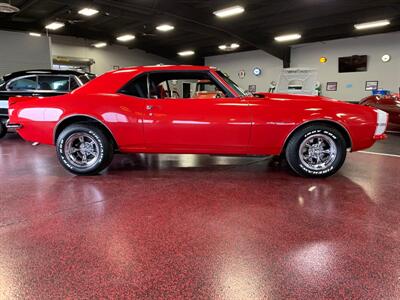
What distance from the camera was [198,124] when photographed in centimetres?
358

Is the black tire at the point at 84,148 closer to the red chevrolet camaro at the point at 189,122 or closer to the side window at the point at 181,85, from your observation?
the red chevrolet camaro at the point at 189,122

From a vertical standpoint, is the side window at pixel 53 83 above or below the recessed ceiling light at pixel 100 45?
below

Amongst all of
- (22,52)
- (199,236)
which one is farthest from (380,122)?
(22,52)

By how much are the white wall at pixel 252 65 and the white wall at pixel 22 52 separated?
11.3 meters

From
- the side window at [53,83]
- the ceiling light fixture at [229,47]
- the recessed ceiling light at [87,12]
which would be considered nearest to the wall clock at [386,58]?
the ceiling light fixture at [229,47]

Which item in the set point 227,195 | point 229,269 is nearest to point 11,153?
point 227,195

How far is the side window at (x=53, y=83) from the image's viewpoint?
671 cm

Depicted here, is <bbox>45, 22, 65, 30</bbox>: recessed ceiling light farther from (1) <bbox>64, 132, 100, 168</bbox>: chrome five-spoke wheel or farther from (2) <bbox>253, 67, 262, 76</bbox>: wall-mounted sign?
(1) <bbox>64, 132, 100, 168</bbox>: chrome five-spoke wheel

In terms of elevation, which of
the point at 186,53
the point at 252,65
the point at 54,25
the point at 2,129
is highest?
the point at 54,25

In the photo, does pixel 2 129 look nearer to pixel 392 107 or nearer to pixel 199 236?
pixel 199 236

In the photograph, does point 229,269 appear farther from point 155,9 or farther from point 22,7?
point 22,7

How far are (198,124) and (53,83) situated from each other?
4699 mm

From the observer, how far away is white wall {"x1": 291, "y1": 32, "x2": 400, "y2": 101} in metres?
13.1

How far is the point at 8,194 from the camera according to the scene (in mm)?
3117
